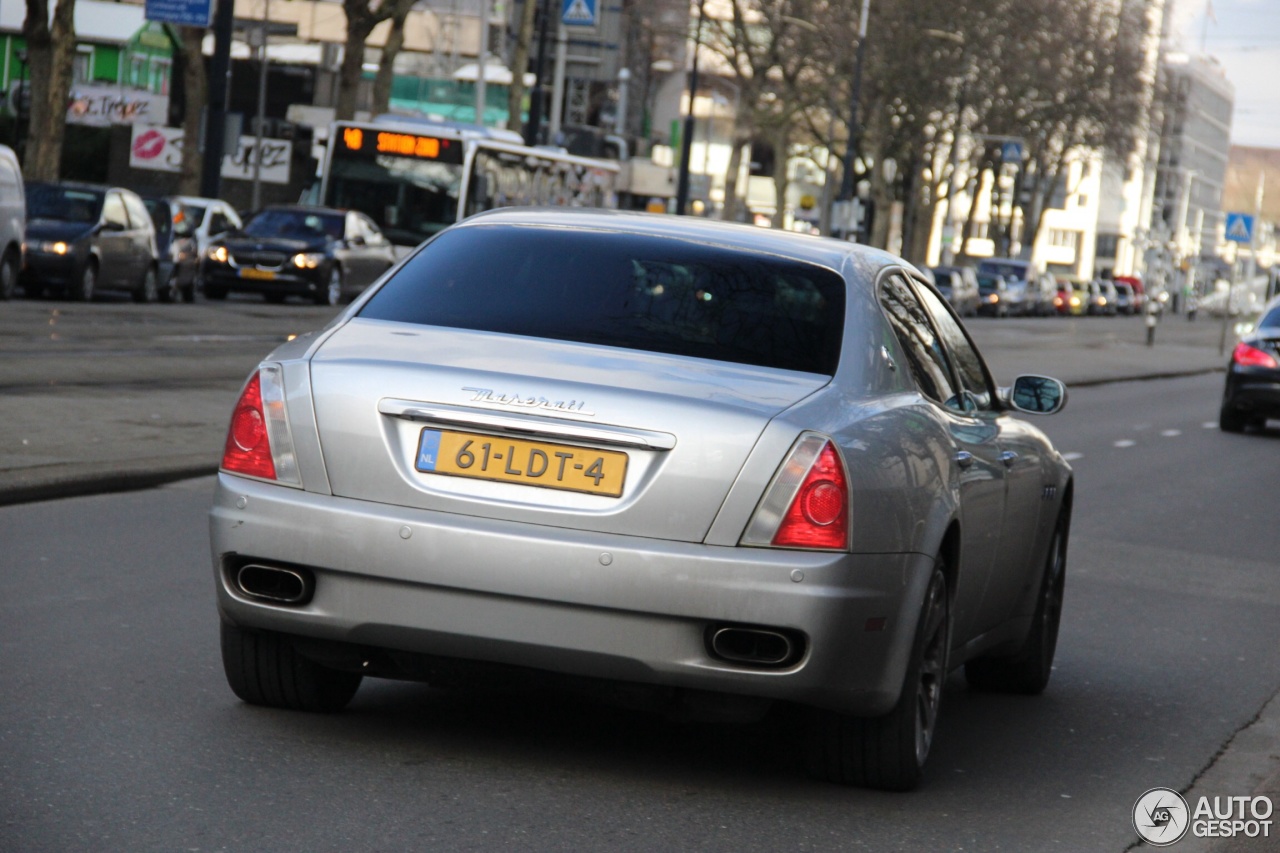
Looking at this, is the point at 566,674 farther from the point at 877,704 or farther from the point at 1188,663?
the point at 1188,663

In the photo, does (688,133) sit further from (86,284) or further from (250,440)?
(250,440)

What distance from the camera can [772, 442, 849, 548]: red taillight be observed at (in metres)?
5.06

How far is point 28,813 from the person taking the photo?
4734mm

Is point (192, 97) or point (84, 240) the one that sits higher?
point (192, 97)

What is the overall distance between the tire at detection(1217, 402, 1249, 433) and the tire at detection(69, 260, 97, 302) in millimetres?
14088

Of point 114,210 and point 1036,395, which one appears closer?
point 1036,395

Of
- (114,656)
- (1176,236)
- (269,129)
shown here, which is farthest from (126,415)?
(1176,236)

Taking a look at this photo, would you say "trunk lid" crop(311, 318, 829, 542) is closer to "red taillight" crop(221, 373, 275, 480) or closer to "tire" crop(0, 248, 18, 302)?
"red taillight" crop(221, 373, 275, 480)

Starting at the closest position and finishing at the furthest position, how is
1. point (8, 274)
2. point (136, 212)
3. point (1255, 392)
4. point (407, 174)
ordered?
point (1255, 392)
point (8, 274)
point (136, 212)
point (407, 174)

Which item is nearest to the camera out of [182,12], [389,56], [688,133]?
[182,12]

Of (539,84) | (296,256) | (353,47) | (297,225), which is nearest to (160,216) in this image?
(296,256)

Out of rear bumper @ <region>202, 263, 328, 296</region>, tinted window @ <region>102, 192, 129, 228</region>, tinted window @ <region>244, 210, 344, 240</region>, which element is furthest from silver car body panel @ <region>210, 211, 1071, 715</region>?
tinted window @ <region>244, 210, 344, 240</region>

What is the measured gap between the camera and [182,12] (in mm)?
36719

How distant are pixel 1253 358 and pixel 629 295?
1878 centimetres
